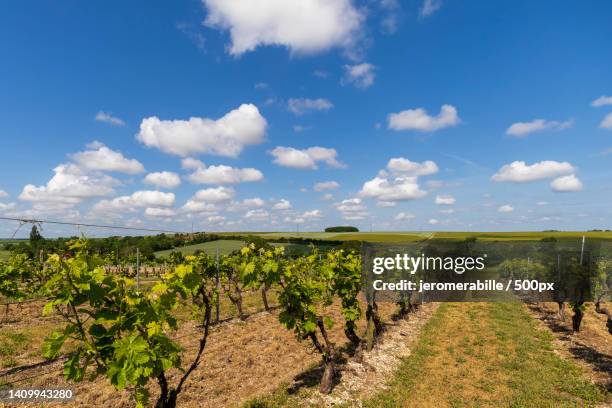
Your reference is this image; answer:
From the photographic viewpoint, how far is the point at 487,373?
9.44 meters

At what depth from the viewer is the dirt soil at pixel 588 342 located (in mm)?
9410

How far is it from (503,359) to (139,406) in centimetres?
1052

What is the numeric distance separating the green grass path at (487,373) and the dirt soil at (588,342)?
37 centimetres

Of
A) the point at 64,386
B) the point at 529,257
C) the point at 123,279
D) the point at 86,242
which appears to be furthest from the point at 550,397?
the point at 529,257

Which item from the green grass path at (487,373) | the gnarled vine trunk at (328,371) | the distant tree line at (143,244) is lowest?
the green grass path at (487,373)

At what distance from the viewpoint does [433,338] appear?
42.2 feet

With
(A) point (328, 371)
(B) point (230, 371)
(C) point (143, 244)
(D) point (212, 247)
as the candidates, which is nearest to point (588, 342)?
(A) point (328, 371)

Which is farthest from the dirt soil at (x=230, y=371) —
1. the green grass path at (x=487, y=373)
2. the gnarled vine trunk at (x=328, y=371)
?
the green grass path at (x=487, y=373)

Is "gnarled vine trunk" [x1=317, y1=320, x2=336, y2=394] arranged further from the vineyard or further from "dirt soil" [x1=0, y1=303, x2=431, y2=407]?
"dirt soil" [x1=0, y1=303, x2=431, y2=407]

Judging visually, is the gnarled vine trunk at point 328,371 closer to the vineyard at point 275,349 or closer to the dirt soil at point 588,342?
the vineyard at point 275,349

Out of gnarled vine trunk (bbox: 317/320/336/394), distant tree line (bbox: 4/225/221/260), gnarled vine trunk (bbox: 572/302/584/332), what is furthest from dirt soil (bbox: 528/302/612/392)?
distant tree line (bbox: 4/225/221/260)

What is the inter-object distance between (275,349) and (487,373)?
19.8ft

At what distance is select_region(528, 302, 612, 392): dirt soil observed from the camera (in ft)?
30.9

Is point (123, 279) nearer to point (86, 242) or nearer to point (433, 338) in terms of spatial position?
point (86, 242)
